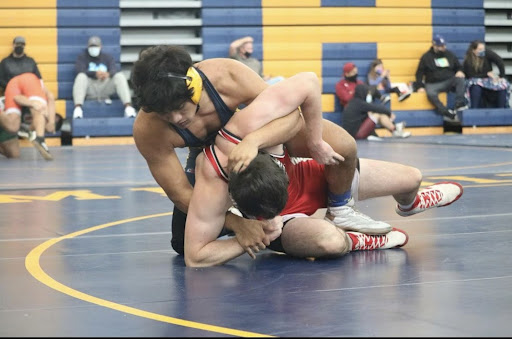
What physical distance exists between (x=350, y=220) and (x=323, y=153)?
44 centimetres

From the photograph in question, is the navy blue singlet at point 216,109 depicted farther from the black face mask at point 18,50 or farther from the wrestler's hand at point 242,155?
the black face mask at point 18,50

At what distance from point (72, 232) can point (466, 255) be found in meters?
2.02

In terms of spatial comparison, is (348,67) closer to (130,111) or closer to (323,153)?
(130,111)

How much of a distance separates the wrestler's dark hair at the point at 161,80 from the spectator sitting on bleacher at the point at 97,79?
973cm

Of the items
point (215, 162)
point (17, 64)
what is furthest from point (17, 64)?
point (215, 162)

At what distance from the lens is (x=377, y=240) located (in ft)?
13.7

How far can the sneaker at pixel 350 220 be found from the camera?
4.14 m

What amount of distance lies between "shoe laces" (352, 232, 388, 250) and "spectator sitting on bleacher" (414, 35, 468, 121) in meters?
10.8

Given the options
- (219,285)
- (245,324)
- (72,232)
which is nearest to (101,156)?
(72,232)

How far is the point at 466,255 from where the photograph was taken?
3.97 meters

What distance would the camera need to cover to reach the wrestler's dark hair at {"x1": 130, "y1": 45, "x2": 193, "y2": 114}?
3.57m

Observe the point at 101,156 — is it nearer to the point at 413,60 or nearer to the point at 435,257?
the point at 413,60

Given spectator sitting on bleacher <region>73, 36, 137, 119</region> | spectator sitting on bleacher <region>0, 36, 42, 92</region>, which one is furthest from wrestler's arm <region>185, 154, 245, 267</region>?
spectator sitting on bleacher <region>73, 36, 137, 119</region>

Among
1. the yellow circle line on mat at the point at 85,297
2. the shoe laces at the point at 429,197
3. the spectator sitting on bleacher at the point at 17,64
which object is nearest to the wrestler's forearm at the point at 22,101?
the spectator sitting on bleacher at the point at 17,64
